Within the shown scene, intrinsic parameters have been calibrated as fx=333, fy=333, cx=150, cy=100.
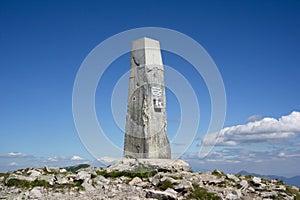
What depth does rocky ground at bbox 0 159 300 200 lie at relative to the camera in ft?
47.9

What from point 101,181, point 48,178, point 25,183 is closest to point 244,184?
point 101,181

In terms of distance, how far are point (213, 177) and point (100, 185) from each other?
20.8 feet

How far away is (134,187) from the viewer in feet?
53.1

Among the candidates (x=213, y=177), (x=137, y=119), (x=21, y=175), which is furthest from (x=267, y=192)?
(x=21, y=175)

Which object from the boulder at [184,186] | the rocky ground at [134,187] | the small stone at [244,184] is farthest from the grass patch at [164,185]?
the small stone at [244,184]

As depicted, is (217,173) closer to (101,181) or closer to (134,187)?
(134,187)

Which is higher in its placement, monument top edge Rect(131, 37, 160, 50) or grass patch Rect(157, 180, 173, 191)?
monument top edge Rect(131, 37, 160, 50)

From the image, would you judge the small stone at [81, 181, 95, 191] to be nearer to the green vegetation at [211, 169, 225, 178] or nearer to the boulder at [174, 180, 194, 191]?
the boulder at [174, 180, 194, 191]

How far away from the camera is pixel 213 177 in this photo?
60.8ft

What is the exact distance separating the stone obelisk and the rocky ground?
2619mm

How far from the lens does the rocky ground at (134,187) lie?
14594 millimetres

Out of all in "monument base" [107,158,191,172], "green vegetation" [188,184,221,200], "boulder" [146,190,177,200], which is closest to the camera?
"boulder" [146,190,177,200]

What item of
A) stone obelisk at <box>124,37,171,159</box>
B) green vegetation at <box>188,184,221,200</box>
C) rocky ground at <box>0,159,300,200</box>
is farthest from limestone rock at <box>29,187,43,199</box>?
stone obelisk at <box>124,37,171,159</box>

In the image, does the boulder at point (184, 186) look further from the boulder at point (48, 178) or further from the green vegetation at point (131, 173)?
the boulder at point (48, 178)
